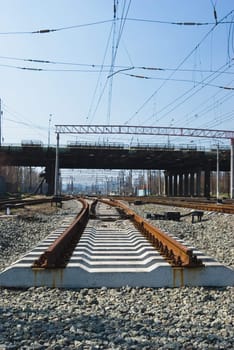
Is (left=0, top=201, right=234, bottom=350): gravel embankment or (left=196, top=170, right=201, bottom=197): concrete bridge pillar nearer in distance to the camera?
(left=0, top=201, right=234, bottom=350): gravel embankment

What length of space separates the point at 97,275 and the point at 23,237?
8099 millimetres

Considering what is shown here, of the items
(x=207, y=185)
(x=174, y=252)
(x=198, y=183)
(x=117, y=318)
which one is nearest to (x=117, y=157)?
(x=207, y=185)

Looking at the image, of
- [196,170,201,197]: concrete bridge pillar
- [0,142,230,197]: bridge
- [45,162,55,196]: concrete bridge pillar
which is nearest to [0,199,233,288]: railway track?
[0,142,230,197]: bridge

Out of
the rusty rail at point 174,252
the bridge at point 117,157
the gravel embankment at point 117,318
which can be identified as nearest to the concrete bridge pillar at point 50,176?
the bridge at point 117,157

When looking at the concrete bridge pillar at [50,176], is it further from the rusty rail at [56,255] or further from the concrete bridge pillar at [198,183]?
the rusty rail at [56,255]

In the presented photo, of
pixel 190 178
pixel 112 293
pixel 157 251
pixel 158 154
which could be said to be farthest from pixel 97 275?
pixel 190 178

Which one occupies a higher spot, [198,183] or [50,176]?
[50,176]

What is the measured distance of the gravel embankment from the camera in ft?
14.7

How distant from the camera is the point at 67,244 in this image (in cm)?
966

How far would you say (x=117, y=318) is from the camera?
5.32 meters

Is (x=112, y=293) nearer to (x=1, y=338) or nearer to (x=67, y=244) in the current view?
(x=1, y=338)

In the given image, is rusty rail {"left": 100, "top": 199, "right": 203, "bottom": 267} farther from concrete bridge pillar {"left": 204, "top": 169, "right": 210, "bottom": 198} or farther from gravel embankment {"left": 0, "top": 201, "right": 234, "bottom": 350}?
concrete bridge pillar {"left": 204, "top": 169, "right": 210, "bottom": 198}

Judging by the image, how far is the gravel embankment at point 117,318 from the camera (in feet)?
14.7

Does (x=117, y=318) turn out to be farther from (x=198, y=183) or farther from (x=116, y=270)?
(x=198, y=183)
